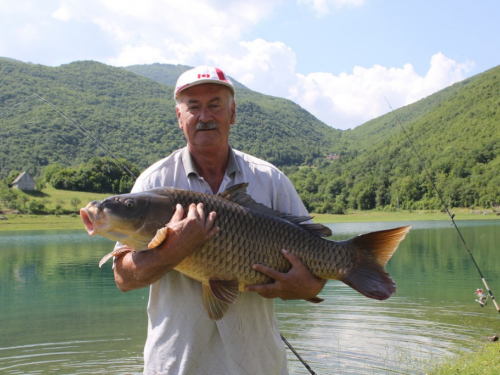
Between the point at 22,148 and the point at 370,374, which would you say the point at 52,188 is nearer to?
the point at 22,148

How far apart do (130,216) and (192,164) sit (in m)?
0.55

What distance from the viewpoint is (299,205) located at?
9.95 ft

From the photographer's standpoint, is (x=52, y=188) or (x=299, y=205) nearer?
(x=299, y=205)

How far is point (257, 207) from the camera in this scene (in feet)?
8.94

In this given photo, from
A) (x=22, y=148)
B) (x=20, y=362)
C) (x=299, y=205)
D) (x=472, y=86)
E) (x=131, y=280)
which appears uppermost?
(x=472, y=86)

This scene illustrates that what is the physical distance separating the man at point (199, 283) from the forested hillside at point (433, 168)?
75917 millimetres

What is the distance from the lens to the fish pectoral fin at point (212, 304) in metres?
2.54

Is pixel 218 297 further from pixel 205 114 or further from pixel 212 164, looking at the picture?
pixel 205 114

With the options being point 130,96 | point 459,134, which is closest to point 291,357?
point 459,134

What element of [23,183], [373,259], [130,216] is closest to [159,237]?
[130,216]

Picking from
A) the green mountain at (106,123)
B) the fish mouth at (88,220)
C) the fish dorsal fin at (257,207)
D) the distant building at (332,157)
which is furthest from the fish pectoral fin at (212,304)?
the distant building at (332,157)

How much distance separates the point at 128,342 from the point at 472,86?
406ft

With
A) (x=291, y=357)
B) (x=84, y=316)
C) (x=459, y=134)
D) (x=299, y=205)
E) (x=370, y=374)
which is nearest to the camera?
(x=299, y=205)

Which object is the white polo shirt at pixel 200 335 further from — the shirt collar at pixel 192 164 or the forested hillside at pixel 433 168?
the forested hillside at pixel 433 168
